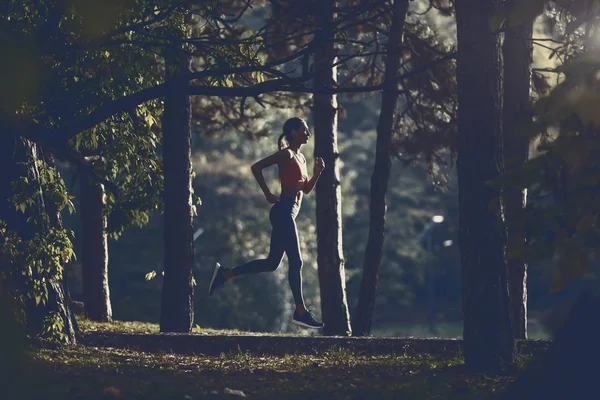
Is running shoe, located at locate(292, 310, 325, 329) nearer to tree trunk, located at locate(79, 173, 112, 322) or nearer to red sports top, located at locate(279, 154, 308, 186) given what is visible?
red sports top, located at locate(279, 154, 308, 186)

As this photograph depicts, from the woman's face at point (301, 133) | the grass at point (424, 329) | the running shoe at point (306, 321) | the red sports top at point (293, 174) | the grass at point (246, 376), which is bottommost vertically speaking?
the grass at point (246, 376)

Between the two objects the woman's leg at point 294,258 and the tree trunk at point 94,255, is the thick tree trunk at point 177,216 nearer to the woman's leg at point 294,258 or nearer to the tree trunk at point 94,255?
the tree trunk at point 94,255

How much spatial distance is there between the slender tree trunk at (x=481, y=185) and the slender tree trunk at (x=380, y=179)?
17.8 feet

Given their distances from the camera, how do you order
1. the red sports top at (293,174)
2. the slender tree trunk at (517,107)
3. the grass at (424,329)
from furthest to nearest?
the grass at (424,329), the slender tree trunk at (517,107), the red sports top at (293,174)

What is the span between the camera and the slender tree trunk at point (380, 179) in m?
14.9

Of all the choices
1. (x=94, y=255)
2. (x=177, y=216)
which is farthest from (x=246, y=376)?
(x=94, y=255)

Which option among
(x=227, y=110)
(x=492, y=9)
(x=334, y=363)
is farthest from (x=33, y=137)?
(x=227, y=110)

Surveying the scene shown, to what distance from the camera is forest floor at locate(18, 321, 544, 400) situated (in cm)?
813

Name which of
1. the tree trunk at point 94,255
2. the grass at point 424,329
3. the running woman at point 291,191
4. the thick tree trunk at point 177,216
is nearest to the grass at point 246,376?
the running woman at point 291,191

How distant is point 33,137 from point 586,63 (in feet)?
16.3

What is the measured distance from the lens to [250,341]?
1148 centimetres

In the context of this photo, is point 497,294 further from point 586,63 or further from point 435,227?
point 435,227

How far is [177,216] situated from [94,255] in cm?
362

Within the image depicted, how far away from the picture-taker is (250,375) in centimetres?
933
